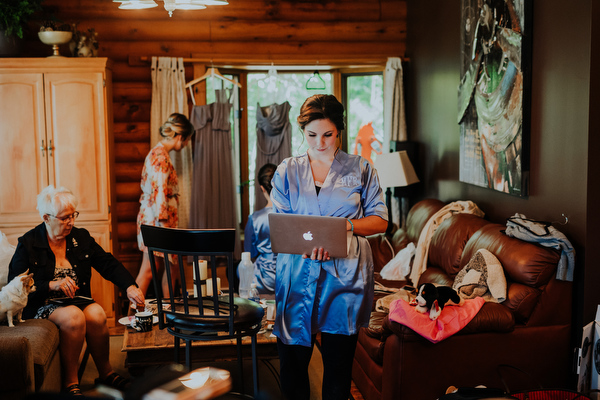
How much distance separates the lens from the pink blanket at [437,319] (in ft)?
8.30

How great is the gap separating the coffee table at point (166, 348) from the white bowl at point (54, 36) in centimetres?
257

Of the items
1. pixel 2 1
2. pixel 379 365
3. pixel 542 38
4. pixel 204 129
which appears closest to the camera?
pixel 379 365

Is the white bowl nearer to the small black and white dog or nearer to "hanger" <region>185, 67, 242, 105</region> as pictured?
"hanger" <region>185, 67, 242, 105</region>

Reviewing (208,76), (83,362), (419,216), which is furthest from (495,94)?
(83,362)

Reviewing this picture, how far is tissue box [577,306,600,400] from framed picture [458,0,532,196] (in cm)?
90

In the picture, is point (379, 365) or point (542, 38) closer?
point (379, 365)

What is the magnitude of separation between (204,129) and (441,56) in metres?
2.08

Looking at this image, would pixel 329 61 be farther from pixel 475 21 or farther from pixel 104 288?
pixel 104 288

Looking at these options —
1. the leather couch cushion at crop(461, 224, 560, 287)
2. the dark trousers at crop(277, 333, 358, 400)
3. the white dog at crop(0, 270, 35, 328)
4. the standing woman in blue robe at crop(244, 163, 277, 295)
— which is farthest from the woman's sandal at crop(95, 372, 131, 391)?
the leather couch cushion at crop(461, 224, 560, 287)

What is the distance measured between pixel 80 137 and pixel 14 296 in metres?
2.02

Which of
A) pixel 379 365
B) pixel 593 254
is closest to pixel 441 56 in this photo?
pixel 593 254

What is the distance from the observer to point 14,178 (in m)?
4.52

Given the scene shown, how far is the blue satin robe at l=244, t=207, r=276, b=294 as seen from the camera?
383 centimetres

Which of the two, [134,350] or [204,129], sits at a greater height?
[204,129]
